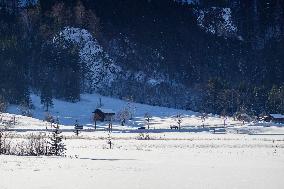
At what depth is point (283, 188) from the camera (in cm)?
2136

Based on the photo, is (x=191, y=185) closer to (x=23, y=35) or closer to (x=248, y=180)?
(x=248, y=180)

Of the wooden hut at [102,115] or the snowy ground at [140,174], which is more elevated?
the wooden hut at [102,115]

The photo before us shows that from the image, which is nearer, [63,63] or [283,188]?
[283,188]

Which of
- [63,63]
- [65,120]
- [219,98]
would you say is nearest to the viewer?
[65,120]

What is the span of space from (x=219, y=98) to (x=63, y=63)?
6380 cm

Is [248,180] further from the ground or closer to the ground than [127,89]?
closer to the ground

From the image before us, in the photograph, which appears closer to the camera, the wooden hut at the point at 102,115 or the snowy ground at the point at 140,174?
the snowy ground at the point at 140,174

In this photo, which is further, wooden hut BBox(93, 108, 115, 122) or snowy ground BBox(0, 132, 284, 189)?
wooden hut BBox(93, 108, 115, 122)

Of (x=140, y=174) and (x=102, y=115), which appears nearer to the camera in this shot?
(x=140, y=174)

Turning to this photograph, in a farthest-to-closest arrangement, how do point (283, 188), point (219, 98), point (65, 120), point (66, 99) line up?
point (219, 98) < point (66, 99) < point (65, 120) < point (283, 188)

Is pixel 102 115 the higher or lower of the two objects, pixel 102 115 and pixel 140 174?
the higher

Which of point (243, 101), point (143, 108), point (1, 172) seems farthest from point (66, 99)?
point (1, 172)

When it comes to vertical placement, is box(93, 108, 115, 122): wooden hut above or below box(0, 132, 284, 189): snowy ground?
above

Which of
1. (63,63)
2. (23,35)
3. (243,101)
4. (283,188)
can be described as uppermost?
(23,35)
